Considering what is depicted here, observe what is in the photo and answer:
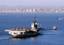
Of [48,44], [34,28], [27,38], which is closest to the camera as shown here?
[48,44]

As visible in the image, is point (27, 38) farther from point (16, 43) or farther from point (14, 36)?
point (16, 43)

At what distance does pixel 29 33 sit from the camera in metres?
84.9

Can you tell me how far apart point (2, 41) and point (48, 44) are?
39.6ft

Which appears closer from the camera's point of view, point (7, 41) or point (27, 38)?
point (7, 41)

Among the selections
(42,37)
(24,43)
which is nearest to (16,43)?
(24,43)

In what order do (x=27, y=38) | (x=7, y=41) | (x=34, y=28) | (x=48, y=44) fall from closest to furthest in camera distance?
(x=48, y=44), (x=7, y=41), (x=27, y=38), (x=34, y=28)

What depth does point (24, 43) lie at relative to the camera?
72.6 m

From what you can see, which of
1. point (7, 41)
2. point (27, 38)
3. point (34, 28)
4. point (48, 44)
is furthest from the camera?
point (34, 28)

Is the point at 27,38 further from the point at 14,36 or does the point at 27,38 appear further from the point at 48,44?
the point at 48,44

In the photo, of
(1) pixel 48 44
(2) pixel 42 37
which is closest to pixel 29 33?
(2) pixel 42 37

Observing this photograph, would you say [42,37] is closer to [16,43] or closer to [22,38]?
[22,38]

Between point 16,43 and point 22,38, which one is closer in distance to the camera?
point 16,43

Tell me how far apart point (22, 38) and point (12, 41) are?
20.7 feet

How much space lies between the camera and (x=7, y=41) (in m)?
75.4
